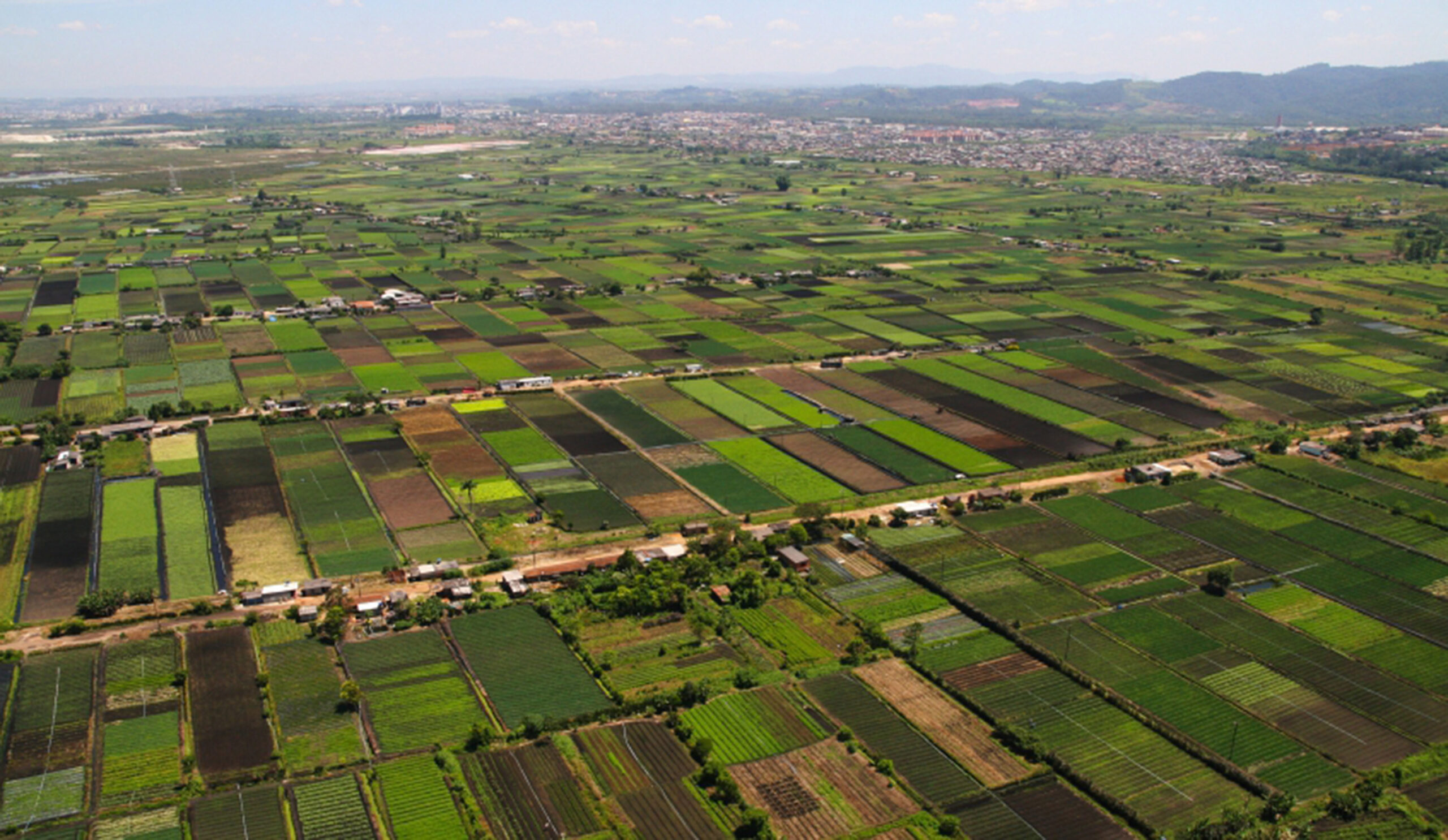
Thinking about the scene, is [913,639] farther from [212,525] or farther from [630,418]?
[212,525]

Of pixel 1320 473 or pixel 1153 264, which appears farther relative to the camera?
pixel 1153 264

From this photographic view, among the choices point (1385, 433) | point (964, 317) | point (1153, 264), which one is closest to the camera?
point (1385, 433)

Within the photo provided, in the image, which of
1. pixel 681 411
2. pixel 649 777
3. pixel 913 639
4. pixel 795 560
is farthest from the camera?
pixel 681 411

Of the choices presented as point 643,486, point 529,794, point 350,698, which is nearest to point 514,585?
point 350,698

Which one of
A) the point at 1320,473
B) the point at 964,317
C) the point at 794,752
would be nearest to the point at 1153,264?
the point at 964,317

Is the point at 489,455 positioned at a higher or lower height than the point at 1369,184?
lower

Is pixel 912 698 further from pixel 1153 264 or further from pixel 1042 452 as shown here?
pixel 1153 264
